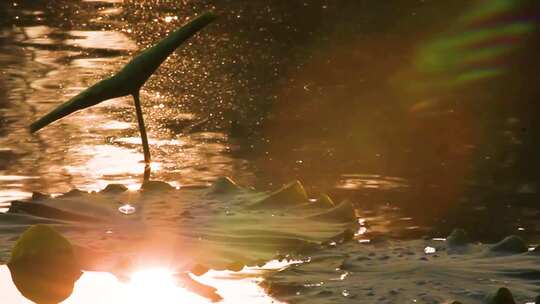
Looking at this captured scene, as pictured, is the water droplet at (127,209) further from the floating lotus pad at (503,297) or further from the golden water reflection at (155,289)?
the floating lotus pad at (503,297)

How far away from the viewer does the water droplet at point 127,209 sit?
11.3 ft

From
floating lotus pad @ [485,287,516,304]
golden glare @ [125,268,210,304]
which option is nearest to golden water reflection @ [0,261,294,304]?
golden glare @ [125,268,210,304]

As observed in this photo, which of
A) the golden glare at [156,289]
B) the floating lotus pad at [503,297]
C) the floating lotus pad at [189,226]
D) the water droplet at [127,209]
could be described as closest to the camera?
the floating lotus pad at [503,297]

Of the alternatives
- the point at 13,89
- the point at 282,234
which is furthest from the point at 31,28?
the point at 282,234

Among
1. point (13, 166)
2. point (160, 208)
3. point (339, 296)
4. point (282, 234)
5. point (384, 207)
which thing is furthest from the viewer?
point (13, 166)

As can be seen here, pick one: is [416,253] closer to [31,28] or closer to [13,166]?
[13,166]

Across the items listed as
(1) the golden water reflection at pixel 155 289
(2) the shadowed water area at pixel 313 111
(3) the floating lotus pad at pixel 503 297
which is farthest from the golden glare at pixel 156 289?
(3) the floating lotus pad at pixel 503 297

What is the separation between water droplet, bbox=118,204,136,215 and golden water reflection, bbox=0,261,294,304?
1.00 feet

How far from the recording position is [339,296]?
271 cm

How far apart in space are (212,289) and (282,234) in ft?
0.97

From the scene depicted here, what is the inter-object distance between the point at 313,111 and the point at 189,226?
2.33 meters

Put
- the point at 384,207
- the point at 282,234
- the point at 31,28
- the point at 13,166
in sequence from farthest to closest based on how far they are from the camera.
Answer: the point at 31,28, the point at 13,166, the point at 384,207, the point at 282,234

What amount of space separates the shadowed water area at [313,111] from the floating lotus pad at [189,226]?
0.02 m

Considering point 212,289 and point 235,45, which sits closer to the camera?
point 212,289
